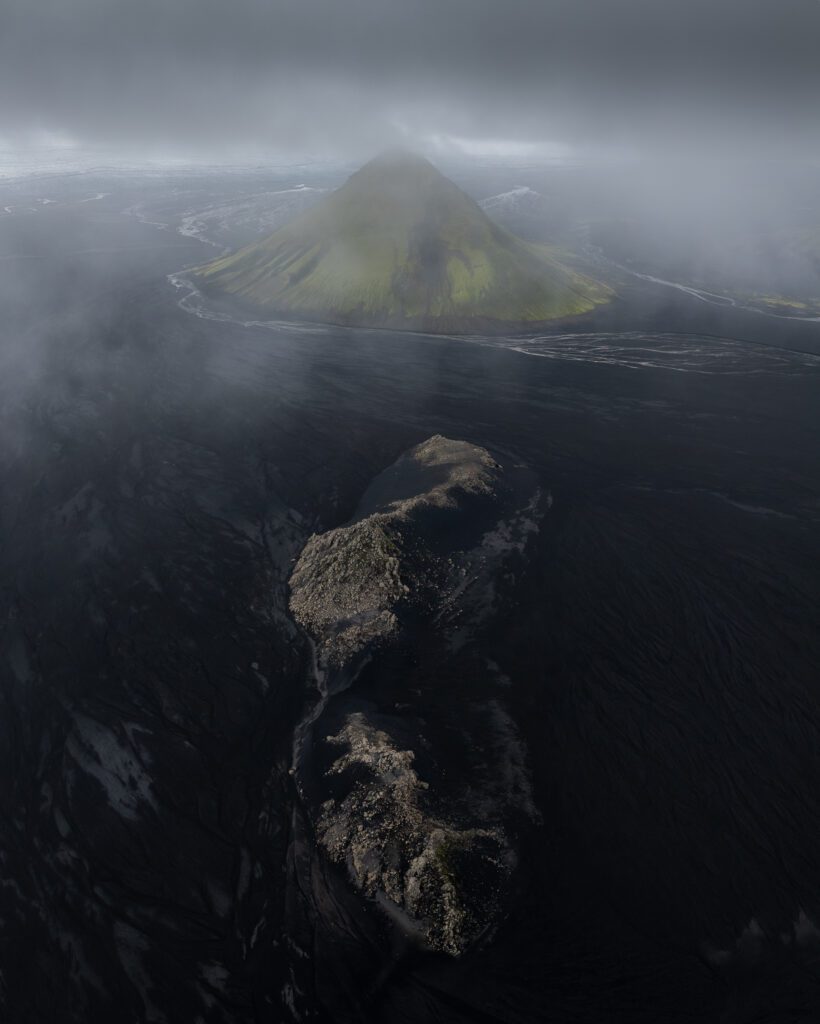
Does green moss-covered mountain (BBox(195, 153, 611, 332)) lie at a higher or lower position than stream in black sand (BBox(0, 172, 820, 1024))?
higher

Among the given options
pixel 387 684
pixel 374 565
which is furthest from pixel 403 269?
pixel 387 684

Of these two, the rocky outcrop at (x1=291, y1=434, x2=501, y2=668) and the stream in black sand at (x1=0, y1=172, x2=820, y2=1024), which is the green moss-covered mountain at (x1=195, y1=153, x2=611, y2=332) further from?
the rocky outcrop at (x1=291, y1=434, x2=501, y2=668)

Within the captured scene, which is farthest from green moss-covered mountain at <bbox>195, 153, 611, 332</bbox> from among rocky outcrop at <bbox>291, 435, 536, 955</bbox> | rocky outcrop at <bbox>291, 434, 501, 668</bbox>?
rocky outcrop at <bbox>291, 435, 536, 955</bbox>

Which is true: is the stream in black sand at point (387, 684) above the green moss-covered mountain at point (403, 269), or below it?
below

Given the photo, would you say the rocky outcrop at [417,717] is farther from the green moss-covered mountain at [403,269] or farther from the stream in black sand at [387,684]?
the green moss-covered mountain at [403,269]

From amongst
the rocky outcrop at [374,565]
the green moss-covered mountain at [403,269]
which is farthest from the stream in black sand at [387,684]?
the green moss-covered mountain at [403,269]

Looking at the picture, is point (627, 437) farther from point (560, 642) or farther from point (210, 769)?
point (210, 769)
